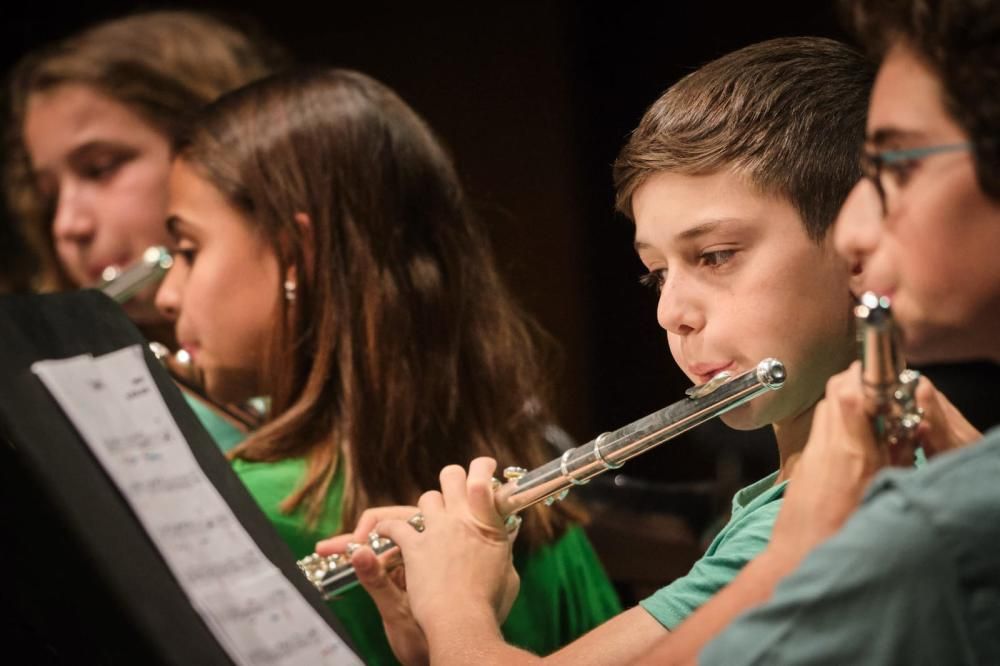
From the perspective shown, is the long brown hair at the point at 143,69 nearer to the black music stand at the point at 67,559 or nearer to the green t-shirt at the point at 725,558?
the black music stand at the point at 67,559

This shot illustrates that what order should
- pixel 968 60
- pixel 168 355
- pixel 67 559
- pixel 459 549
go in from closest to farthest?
pixel 968 60 → pixel 67 559 → pixel 459 549 → pixel 168 355

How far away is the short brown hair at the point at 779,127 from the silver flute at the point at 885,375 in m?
0.27

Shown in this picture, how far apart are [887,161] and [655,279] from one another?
34cm

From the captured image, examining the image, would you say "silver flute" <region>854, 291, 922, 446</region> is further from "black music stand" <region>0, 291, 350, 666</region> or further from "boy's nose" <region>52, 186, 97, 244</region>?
"boy's nose" <region>52, 186, 97, 244</region>

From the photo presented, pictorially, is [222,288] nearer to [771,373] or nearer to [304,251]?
[304,251]

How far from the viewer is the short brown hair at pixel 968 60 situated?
0.70 m

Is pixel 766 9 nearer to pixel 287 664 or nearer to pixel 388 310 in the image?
pixel 388 310

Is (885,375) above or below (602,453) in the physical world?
above

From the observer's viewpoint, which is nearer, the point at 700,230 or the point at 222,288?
the point at 700,230

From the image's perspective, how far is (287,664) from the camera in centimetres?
101

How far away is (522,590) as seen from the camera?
1.39 metres

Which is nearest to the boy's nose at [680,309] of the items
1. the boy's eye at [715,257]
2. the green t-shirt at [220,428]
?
the boy's eye at [715,257]

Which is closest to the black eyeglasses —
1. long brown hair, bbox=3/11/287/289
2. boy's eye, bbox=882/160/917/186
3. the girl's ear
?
boy's eye, bbox=882/160/917/186

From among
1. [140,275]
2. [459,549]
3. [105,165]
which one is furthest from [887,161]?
[105,165]
